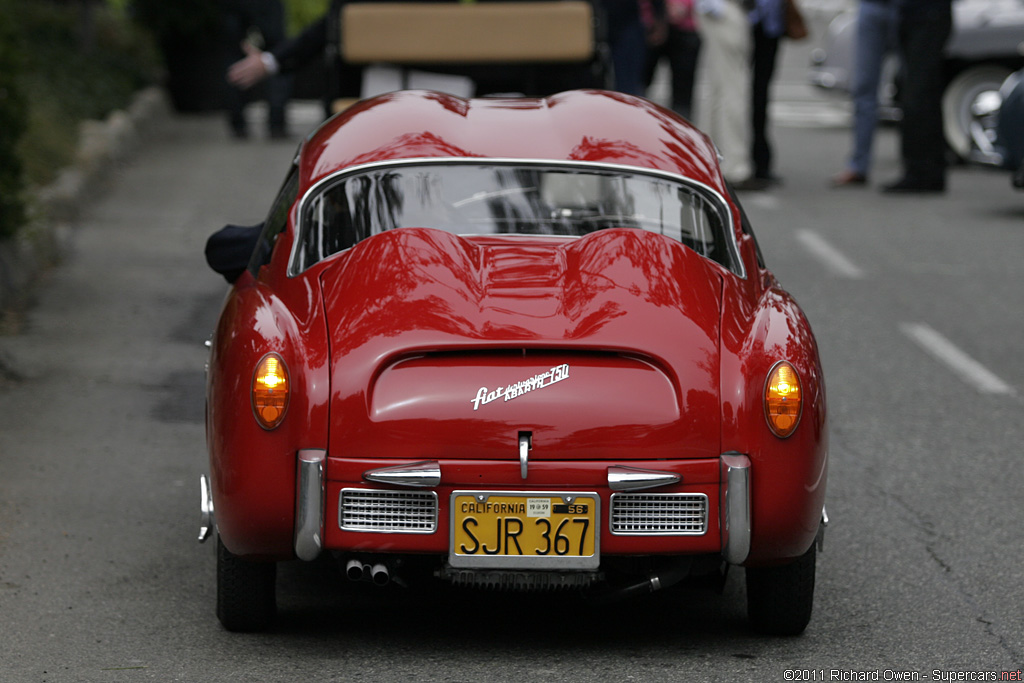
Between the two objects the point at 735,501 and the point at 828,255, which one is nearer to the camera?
the point at 735,501

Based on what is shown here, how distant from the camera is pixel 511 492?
4133 millimetres

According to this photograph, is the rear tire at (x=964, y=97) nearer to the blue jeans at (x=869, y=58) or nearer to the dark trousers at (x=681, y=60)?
the blue jeans at (x=869, y=58)

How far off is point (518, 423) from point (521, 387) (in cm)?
10

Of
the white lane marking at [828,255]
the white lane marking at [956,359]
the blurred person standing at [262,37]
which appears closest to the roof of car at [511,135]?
the white lane marking at [956,359]

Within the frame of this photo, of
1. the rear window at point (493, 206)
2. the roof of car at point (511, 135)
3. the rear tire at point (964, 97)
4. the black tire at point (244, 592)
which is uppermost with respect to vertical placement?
the roof of car at point (511, 135)

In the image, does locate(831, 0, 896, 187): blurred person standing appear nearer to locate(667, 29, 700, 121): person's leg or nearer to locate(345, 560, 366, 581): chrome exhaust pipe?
locate(667, 29, 700, 121): person's leg

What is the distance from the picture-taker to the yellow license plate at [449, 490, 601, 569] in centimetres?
413

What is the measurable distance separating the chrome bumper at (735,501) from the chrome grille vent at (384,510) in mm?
756

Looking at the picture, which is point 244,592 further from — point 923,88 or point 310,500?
point 923,88

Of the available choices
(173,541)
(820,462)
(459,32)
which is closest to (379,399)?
(820,462)

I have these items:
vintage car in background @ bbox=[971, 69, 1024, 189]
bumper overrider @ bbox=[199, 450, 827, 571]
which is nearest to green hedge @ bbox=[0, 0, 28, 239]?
bumper overrider @ bbox=[199, 450, 827, 571]

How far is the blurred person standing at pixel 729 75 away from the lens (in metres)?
13.5

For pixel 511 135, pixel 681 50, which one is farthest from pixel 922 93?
pixel 511 135

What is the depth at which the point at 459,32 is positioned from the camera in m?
11.4
